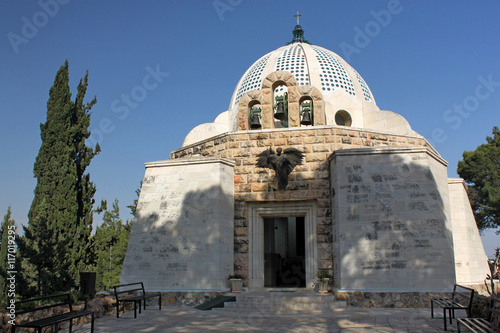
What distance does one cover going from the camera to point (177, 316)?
23.2 feet

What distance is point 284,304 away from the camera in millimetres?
7570

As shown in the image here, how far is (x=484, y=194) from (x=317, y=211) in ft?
47.5

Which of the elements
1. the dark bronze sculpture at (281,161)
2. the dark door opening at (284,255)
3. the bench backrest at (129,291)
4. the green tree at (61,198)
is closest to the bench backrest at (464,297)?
the dark bronze sculpture at (281,161)

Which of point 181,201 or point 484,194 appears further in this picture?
point 484,194

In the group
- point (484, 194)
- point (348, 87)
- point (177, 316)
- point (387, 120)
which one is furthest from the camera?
point (484, 194)

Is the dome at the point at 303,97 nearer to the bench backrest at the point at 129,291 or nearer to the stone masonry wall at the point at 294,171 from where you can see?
the stone masonry wall at the point at 294,171

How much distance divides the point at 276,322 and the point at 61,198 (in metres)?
7.95

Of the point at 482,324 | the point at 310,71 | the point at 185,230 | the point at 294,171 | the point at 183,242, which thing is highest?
the point at 310,71

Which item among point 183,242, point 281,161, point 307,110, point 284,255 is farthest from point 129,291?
point 284,255

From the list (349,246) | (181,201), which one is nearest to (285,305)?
(349,246)

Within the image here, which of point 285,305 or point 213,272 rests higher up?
point 213,272

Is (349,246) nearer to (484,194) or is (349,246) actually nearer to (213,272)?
(213,272)

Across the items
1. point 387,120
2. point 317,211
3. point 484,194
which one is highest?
point 387,120

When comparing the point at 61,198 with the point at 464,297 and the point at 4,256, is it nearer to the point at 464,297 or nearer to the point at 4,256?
the point at 4,256
